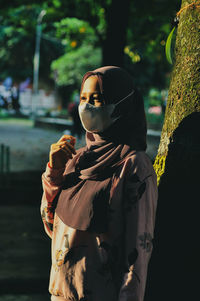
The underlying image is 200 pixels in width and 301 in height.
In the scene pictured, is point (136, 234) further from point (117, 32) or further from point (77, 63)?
point (77, 63)

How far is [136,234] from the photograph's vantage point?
231cm

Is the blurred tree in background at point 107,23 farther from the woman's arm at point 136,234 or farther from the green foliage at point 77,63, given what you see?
the green foliage at point 77,63

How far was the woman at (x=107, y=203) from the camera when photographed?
2.32 meters

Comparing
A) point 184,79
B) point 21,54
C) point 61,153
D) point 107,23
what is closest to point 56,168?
point 61,153

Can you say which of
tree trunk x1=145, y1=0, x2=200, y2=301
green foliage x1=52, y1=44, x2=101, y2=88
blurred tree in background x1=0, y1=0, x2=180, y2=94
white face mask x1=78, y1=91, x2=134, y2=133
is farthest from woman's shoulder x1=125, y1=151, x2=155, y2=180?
green foliage x1=52, y1=44, x2=101, y2=88

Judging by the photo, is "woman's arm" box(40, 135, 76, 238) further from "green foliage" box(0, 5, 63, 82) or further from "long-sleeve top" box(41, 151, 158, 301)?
"green foliage" box(0, 5, 63, 82)

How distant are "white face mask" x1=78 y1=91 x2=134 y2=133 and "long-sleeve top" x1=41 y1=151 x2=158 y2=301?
201 millimetres

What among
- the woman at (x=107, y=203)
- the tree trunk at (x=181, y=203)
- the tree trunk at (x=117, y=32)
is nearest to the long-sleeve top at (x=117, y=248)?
the woman at (x=107, y=203)

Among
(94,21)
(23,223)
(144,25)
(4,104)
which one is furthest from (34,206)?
(4,104)

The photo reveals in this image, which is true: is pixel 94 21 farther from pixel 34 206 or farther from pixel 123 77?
pixel 123 77

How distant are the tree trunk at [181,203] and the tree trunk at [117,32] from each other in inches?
346

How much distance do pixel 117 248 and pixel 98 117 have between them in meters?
0.56

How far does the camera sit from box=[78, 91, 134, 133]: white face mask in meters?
2.44

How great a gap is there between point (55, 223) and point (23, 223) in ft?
22.4
